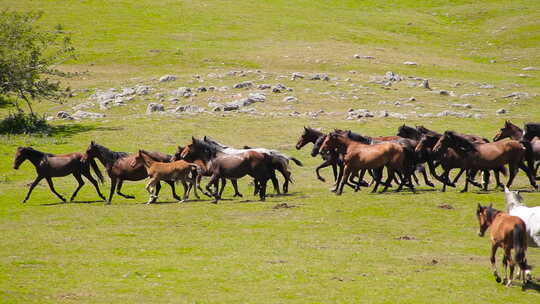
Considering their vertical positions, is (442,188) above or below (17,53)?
below

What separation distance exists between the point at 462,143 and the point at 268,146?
12574mm

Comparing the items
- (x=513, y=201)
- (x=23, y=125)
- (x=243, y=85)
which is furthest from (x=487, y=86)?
(x=513, y=201)

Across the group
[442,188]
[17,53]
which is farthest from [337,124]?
[17,53]

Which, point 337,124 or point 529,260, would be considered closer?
point 529,260

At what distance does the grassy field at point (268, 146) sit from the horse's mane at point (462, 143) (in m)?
1.48

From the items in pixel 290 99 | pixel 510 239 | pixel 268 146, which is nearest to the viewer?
pixel 510 239

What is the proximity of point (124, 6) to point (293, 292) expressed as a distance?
76459 millimetres

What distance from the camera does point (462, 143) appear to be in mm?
25172

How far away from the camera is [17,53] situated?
138ft

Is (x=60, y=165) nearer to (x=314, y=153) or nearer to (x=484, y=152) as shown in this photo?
(x=314, y=153)

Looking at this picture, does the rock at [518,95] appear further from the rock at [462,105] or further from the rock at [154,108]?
the rock at [154,108]

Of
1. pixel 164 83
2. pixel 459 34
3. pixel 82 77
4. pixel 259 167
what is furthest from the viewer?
pixel 459 34

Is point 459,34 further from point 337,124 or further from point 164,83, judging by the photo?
point 337,124

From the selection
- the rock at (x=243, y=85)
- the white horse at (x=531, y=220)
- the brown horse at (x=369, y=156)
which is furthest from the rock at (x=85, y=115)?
the white horse at (x=531, y=220)
